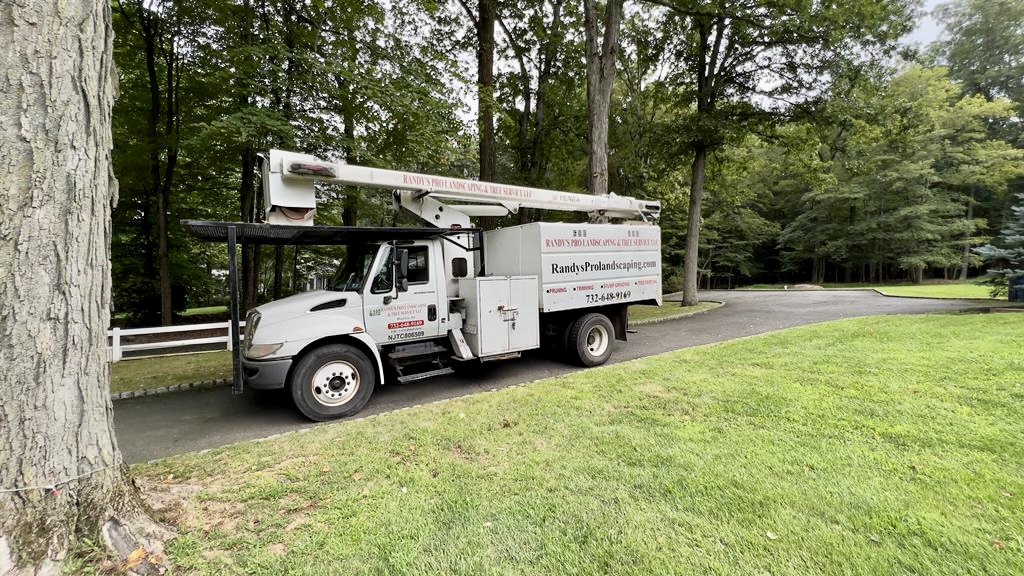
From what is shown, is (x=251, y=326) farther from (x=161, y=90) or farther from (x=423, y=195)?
(x=161, y=90)

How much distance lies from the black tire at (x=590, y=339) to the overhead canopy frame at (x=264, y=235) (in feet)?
7.98

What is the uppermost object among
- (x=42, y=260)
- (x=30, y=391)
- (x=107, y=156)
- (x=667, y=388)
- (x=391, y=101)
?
(x=391, y=101)

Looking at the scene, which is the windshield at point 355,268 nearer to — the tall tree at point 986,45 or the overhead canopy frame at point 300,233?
the overhead canopy frame at point 300,233

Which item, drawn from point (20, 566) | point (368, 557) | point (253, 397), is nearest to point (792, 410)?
point (368, 557)

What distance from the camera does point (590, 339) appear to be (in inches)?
284

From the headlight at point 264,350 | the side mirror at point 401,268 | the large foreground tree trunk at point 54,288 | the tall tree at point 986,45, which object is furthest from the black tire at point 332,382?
the tall tree at point 986,45

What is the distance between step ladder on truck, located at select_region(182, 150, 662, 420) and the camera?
466 cm

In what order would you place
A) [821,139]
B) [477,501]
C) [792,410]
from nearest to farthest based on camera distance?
[477,501] < [792,410] < [821,139]

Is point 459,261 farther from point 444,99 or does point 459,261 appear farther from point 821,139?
point 821,139

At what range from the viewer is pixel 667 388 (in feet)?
15.6

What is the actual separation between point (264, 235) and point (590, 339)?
5.33 metres

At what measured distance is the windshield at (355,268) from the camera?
5.36 metres

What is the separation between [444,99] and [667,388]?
27.7 feet

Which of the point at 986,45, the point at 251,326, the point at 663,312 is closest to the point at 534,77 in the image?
the point at 663,312
